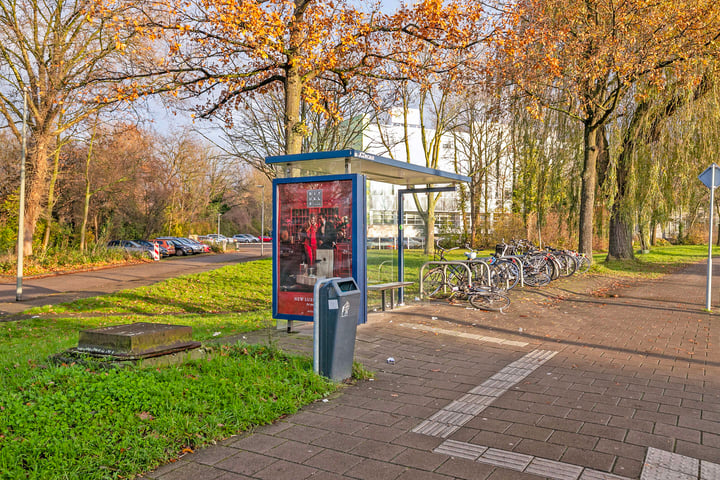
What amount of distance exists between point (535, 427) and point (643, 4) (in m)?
15.0

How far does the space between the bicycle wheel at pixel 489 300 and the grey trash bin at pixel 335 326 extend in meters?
5.75

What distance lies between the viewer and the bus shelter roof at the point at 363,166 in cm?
765

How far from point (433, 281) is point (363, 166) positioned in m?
4.24

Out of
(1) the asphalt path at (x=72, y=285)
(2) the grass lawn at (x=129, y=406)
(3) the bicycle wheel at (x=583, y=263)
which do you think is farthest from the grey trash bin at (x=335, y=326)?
(3) the bicycle wheel at (x=583, y=263)

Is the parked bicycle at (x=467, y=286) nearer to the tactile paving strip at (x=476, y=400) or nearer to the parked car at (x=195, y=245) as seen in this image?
the tactile paving strip at (x=476, y=400)

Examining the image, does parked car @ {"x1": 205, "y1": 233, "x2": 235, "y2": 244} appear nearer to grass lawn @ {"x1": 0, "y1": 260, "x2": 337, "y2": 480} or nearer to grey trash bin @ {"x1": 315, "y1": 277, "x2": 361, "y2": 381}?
grass lawn @ {"x1": 0, "y1": 260, "x2": 337, "y2": 480}

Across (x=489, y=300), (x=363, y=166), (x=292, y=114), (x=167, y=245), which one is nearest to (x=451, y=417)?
(x=363, y=166)

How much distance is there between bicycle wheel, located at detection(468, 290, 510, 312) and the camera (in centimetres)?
1070

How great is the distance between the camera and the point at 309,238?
25.6 ft

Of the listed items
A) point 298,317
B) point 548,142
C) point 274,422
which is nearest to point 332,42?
point 298,317

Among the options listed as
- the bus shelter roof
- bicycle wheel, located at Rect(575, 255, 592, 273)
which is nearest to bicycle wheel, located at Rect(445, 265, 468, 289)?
the bus shelter roof

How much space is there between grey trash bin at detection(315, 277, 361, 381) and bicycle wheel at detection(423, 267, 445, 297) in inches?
270

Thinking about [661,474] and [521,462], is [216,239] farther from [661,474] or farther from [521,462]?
[661,474]

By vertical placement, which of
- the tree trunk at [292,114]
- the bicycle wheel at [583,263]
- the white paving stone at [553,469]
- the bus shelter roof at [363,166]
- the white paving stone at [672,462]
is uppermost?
the tree trunk at [292,114]
